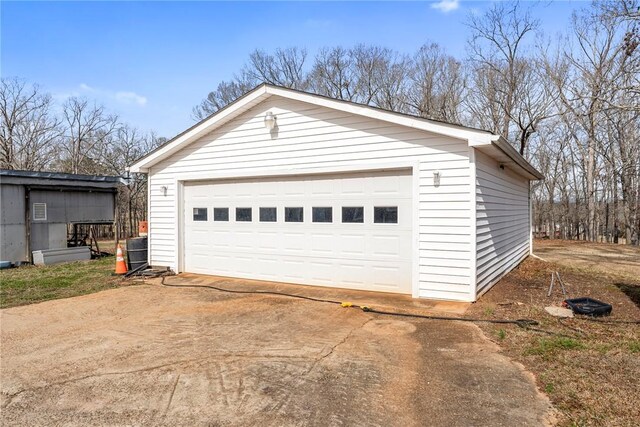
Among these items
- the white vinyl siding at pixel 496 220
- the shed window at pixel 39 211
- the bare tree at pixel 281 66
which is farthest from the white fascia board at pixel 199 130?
the bare tree at pixel 281 66

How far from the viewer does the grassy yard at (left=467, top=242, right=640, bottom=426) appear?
2826 mm

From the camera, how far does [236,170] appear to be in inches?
325

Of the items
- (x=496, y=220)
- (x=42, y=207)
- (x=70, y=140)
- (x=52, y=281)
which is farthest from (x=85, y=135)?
(x=496, y=220)

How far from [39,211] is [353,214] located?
10.4 meters

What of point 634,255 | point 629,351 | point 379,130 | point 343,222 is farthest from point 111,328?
point 634,255

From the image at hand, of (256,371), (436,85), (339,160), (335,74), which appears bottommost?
(256,371)

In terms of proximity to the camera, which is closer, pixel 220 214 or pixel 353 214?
pixel 353 214

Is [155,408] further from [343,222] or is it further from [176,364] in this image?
[343,222]

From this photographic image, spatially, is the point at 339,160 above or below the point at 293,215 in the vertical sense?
above

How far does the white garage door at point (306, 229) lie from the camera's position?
683cm

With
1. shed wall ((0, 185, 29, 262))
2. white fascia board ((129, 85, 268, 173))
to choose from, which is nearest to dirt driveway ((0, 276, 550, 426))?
white fascia board ((129, 85, 268, 173))

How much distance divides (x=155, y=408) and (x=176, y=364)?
86cm

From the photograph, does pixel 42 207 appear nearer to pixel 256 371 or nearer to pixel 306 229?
pixel 306 229

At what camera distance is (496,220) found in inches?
303
